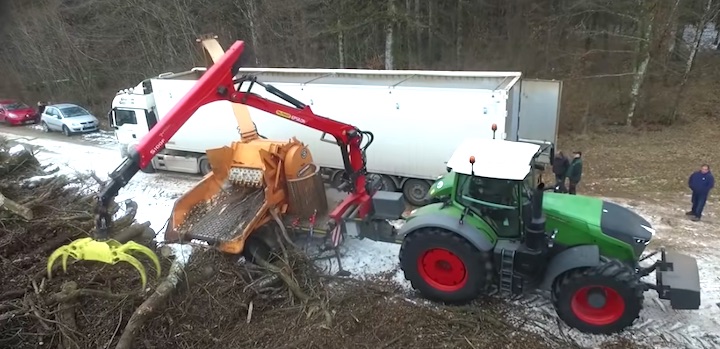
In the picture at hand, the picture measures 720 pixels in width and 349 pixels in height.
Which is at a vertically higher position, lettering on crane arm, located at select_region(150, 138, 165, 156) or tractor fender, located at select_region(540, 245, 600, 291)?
lettering on crane arm, located at select_region(150, 138, 165, 156)

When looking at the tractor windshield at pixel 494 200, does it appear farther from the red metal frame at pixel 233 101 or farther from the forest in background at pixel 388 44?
the forest in background at pixel 388 44

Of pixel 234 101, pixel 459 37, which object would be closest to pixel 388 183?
pixel 234 101

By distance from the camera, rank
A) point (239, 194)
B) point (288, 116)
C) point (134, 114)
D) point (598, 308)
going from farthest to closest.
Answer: point (134, 114)
point (239, 194)
point (288, 116)
point (598, 308)

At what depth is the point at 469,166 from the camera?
629 cm

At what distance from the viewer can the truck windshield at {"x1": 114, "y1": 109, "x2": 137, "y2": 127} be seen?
13.9 metres

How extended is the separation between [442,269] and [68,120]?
55.2 ft

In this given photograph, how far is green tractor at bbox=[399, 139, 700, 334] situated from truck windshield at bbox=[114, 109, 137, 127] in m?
10.1

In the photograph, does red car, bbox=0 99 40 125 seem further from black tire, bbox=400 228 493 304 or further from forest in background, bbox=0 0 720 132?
black tire, bbox=400 228 493 304

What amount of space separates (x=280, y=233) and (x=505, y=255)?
11.7ft

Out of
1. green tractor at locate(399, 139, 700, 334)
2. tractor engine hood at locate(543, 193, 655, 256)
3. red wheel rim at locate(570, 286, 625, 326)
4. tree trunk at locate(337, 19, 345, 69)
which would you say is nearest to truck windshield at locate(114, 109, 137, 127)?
tree trunk at locate(337, 19, 345, 69)

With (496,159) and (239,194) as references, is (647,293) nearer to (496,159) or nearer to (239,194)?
(496,159)

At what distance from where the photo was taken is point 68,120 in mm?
18547

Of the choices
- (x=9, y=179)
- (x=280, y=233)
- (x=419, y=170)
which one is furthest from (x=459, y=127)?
(x=9, y=179)

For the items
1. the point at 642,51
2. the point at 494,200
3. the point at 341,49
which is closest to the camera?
the point at 494,200
